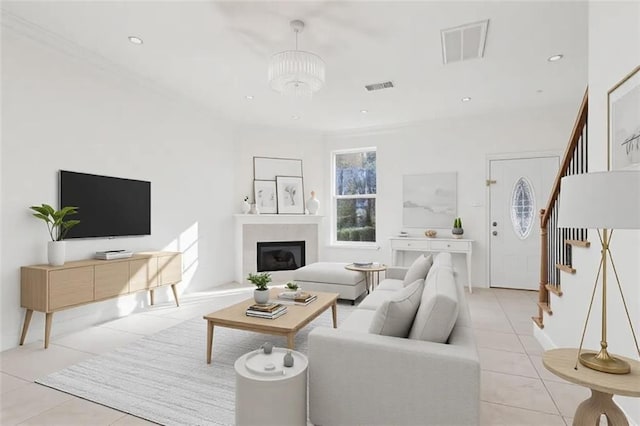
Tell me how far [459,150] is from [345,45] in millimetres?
3292

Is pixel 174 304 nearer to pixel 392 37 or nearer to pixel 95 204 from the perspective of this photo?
pixel 95 204

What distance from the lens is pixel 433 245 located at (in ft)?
18.1

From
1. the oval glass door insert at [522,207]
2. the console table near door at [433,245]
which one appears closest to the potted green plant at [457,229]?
the console table near door at [433,245]

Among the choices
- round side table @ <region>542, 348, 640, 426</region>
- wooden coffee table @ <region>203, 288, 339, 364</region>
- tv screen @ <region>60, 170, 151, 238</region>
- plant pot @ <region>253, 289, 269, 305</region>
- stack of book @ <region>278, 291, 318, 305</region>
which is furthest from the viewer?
tv screen @ <region>60, 170, 151, 238</region>

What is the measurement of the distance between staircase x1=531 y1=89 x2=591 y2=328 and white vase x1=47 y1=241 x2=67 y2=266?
4.28 meters

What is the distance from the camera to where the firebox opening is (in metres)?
6.14

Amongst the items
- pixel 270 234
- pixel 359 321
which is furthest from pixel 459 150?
pixel 359 321

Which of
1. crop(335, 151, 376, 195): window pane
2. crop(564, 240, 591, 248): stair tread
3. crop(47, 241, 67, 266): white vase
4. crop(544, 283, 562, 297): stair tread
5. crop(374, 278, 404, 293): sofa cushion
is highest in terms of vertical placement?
crop(335, 151, 376, 195): window pane

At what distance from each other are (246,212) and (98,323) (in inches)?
112

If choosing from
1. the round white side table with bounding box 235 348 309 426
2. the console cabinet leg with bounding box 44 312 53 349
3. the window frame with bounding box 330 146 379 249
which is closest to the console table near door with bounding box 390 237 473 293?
the window frame with bounding box 330 146 379 249

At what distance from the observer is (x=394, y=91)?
4.53m

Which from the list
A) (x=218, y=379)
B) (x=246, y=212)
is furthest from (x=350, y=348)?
(x=246, y=212)

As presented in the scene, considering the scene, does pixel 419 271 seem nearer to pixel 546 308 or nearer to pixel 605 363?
pixel 546 308

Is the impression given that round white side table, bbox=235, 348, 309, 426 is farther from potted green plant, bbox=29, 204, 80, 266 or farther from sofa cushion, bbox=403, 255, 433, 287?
potted green plant, bbox=29, 204, 80, 266
